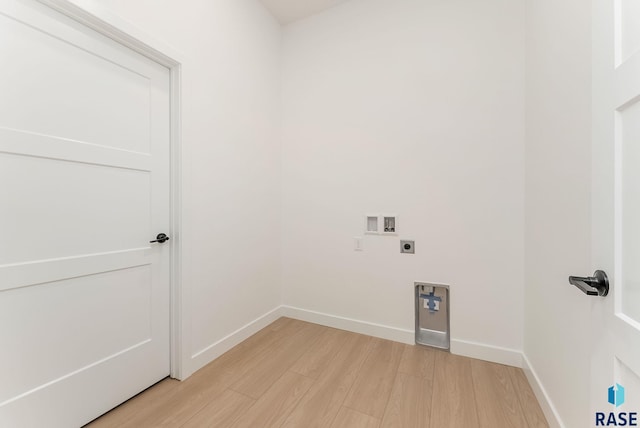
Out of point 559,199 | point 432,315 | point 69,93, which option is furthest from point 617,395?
point 69,93

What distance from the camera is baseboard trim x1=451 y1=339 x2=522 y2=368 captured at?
1858 mm

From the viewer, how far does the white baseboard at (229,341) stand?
184cm

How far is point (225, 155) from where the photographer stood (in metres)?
2.10

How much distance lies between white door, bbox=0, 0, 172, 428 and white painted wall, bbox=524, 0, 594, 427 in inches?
90.5

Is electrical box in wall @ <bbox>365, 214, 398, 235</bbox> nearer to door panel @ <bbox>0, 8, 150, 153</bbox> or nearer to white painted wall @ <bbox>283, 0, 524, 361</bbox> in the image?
white painted wall @ <bbox>283, 0, 524, 361</bbox>

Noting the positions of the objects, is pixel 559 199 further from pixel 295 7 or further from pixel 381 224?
pixel 295 7

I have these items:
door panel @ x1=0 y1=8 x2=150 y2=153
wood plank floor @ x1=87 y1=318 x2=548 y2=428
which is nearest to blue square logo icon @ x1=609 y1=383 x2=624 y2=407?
wood plank floor @ x1=87 y1=318 x2=548 y2=428

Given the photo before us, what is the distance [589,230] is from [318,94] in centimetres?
232

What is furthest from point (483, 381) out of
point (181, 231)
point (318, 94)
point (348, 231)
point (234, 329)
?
point (318, 94)

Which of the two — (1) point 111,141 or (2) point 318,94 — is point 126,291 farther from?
(2) point 318,94

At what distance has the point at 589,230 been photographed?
1044 mm

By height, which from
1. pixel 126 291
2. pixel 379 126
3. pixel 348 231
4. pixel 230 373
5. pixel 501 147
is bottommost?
pixel 230 373

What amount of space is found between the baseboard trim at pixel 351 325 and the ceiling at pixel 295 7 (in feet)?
10.2

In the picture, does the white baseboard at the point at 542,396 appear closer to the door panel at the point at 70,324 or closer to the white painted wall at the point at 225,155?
the white painted wall at the point at 225,155
